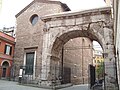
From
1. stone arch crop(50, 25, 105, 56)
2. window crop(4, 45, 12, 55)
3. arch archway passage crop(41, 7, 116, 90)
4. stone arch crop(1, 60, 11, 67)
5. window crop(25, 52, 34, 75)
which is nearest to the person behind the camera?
arch archway passage crop(41, 7, 116, 90)

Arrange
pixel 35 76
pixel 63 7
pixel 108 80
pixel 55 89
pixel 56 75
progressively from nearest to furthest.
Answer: pixel 108 80
pixel 55 89
pixel 56 75
pixel 35 76
pixel 63 7

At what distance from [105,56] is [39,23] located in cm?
843

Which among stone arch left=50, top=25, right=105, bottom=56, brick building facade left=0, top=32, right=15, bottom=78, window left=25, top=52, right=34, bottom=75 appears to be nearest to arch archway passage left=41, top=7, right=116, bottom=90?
stone arch left=50, top=25, right=105, bottom=56

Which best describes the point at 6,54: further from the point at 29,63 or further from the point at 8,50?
the point at 29,63

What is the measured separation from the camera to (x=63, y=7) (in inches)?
643

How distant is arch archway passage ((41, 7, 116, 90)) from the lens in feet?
34.0

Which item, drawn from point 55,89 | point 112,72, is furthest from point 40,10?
point 112,72

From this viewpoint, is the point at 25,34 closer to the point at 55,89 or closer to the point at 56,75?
the point at 56,75

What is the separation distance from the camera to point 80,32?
12.4 metres

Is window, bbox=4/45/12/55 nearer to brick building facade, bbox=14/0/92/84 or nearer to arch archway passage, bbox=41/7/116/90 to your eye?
brick building facade, bbox=14/0/92/84

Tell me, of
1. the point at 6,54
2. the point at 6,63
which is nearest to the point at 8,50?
the point at 6,54

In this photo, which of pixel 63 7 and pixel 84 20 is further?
pixel 63 7

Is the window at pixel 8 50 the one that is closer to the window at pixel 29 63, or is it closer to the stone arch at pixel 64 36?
the window at pixel 29 63

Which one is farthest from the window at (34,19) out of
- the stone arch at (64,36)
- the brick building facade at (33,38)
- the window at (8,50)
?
the stone arch at (64,36)
